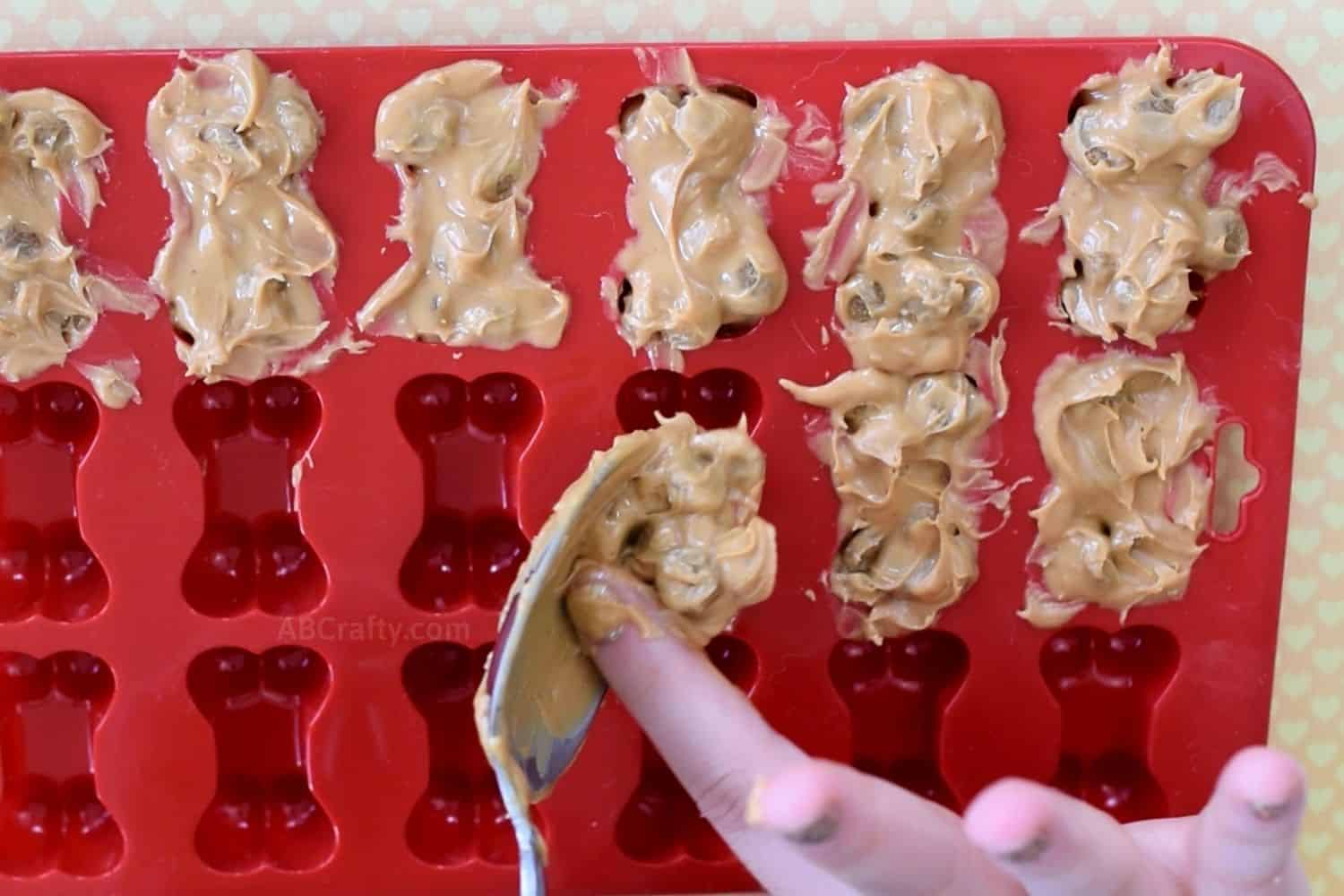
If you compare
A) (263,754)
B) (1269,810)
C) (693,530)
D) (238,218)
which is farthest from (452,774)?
(1269,810)

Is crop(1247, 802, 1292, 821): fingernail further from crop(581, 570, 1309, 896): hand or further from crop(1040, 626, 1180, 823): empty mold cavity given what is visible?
crop(1040, 626, 1180, 823): empty mold cavity

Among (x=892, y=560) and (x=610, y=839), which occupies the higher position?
(x=892, y=560)

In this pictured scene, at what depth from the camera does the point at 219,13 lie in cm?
59

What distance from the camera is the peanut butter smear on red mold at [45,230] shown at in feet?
1.81

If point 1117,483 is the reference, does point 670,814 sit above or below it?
below

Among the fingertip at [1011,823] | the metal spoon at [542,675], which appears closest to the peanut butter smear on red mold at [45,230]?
the metal spoon at [542,675]

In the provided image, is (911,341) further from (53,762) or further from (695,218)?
(53,762)

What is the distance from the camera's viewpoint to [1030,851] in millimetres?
355

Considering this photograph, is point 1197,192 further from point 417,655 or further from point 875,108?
point 417,655

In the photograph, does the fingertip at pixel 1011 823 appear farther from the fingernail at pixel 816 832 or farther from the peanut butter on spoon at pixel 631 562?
the peanut butter on spoon at pixel 631 562

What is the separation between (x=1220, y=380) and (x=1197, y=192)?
0.30 feet

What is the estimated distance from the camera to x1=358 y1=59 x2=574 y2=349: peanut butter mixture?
1.84ft

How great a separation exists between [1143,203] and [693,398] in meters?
0.23

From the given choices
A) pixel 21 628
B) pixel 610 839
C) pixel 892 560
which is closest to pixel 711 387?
pixel 892 560
